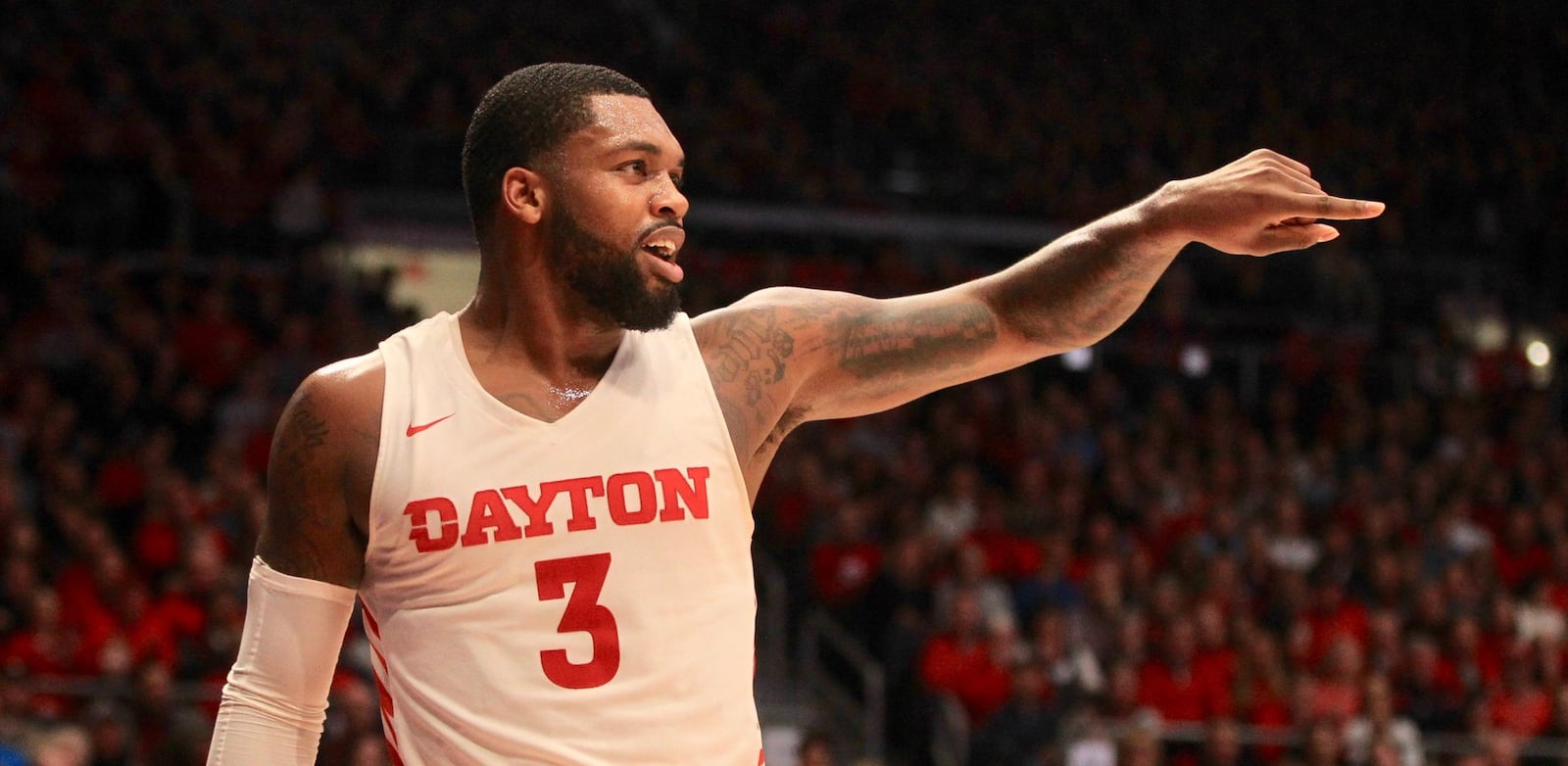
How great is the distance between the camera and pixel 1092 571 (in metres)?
10.2

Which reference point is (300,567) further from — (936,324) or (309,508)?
(936,324)

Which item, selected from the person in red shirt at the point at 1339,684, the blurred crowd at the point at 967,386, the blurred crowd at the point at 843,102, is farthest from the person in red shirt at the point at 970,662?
the blurred crowd at the point at 843,102

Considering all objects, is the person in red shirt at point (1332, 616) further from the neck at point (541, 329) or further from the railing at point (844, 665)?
the neck at point (541, 329)

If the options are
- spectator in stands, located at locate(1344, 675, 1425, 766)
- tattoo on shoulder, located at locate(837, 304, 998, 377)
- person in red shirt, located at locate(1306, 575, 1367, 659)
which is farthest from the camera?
person in red shirt, located at locate(1306, 575, 1367, 659)

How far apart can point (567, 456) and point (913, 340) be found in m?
0.59

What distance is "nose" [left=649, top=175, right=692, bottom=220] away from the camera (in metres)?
2.45

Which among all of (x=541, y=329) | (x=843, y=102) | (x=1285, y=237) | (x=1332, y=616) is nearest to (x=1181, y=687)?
(x=1332, y=616)

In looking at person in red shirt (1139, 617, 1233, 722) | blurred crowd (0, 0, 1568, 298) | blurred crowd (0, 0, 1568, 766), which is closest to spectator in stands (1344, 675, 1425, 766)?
blurred crowd (0, 0, 1568, 766)

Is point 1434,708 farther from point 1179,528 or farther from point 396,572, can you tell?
point 396,572

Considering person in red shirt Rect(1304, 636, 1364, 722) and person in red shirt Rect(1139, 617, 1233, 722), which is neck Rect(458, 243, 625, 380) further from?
person in red shirt Rect(1304, 636, 1364, 722)

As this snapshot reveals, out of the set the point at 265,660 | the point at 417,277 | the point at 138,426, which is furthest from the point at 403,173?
the point at 265,660

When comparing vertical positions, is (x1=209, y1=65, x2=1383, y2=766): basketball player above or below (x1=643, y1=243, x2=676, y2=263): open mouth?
below

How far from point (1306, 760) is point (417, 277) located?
7.50 m

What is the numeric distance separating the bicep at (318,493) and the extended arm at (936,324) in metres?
0.54
